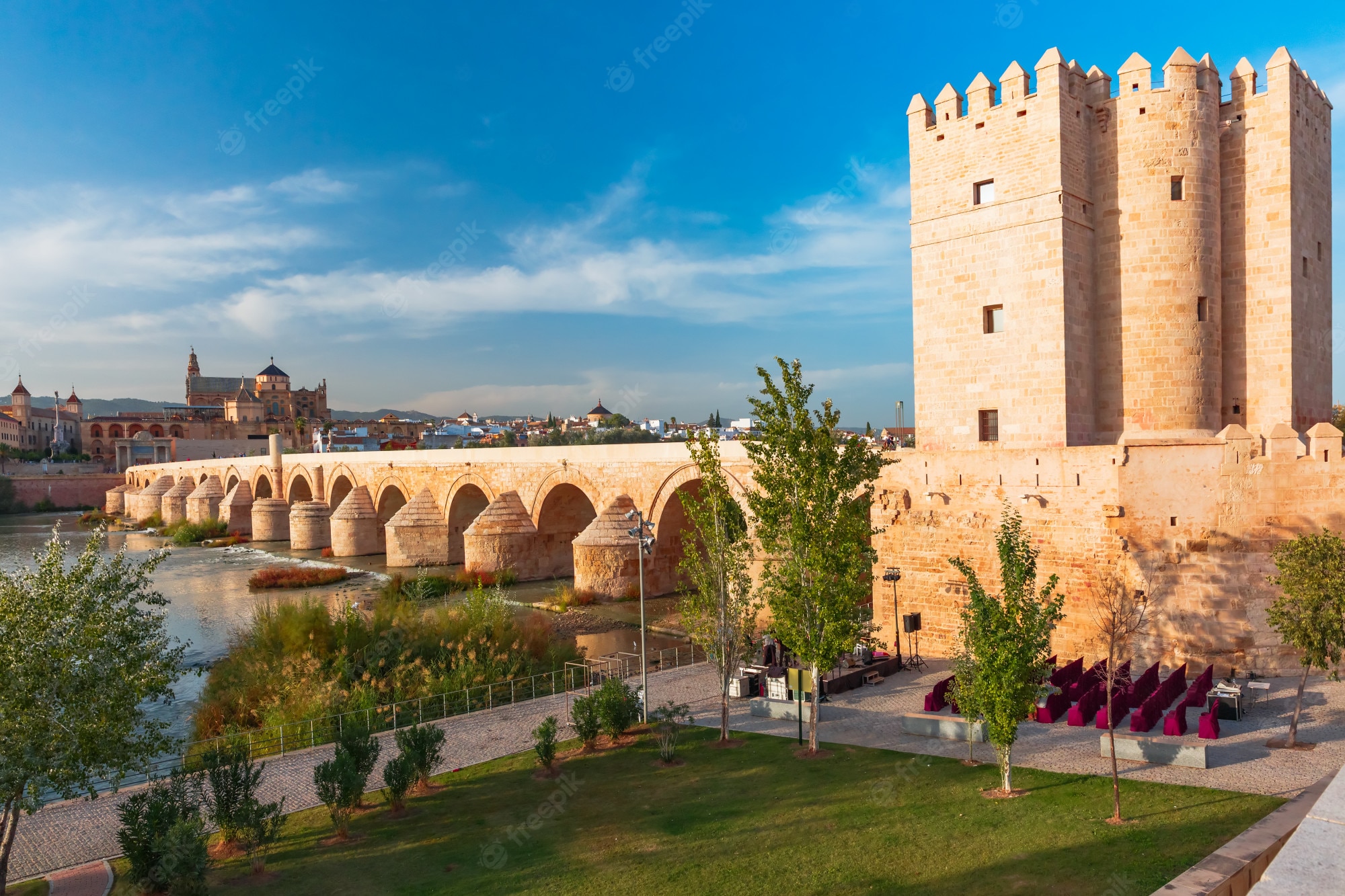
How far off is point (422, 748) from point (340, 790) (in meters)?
1.05

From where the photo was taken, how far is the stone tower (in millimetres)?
15328

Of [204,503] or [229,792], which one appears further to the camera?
[204,503]

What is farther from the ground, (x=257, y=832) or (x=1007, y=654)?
(x=1007, y=654)

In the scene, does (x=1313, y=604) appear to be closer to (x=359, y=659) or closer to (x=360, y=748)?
(x=360, y=748)

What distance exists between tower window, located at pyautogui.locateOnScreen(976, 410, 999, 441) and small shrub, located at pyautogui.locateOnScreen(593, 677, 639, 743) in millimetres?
9000

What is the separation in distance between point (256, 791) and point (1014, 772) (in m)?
9.29

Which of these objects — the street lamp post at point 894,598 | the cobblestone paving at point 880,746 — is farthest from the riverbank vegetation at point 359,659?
the street lamp post at point 894,598

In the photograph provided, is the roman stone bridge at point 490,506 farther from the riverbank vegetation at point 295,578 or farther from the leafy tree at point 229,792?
the leafy tree at point 229,792

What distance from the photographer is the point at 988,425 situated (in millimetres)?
16469

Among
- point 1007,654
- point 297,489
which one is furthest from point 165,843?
point 297,489

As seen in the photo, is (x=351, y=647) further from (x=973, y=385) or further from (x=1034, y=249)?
(x=1034, y=249)

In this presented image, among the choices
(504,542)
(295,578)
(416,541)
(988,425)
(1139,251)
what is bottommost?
(295,578)

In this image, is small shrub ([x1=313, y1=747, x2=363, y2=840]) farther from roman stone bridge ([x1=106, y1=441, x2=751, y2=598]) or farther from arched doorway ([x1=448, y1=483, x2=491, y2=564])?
arched doorway ([x1=448, y1=483, x2=491, y2=564])

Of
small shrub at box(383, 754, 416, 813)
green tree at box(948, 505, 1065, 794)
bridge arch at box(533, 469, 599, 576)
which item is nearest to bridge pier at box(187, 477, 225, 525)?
bridge arch at box(533, 469, 599, 576)
